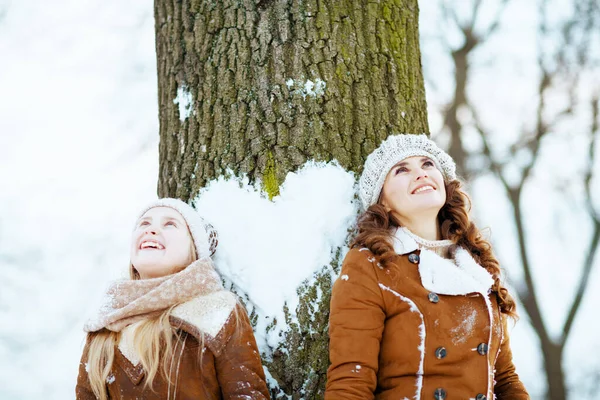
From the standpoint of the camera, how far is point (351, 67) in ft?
9.46

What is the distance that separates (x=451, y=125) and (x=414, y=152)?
293 inches

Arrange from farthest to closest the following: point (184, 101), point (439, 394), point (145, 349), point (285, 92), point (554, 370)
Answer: point (554, 370)
point (184, 101)
point (285, 92)
point (145, 349)
point (439, 394)

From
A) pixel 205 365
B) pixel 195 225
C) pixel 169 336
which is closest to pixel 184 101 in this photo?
pixel 195 225

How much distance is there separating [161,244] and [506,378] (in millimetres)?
1753

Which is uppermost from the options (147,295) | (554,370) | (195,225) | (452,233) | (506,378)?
(195,225)

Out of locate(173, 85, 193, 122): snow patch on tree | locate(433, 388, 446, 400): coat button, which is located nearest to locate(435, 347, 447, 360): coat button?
locate(433, 388, 446, 400): coat button

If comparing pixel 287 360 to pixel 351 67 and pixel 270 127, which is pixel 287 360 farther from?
pixel 351 67

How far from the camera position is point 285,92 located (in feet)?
9.24

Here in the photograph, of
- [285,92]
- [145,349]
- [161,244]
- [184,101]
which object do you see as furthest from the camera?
[184,101]

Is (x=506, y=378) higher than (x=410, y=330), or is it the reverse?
(x=410, y=330)

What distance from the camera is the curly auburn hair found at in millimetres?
2488

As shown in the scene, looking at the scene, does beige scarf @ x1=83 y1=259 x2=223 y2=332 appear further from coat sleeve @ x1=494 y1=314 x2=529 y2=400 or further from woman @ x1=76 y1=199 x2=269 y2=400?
coat sleeve @ x1=494 y1=314 x2=529 y2=400

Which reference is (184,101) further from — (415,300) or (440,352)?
(440,352)

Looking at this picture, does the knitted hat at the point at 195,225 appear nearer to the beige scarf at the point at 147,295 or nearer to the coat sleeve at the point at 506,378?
the beige scarf at the point at 147,295
